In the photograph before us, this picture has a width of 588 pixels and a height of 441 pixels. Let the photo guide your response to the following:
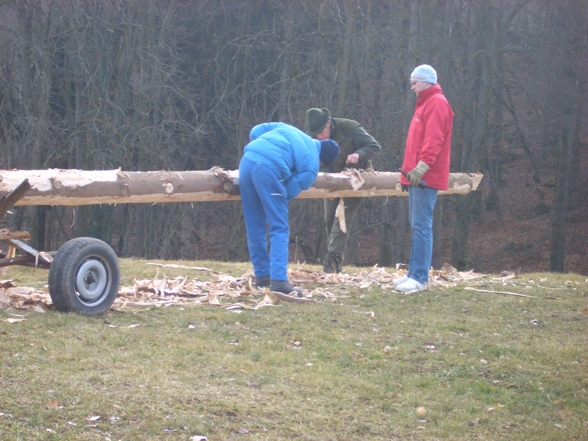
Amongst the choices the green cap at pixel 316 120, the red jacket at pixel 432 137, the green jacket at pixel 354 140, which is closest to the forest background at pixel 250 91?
the green jacket at pixel 354 140

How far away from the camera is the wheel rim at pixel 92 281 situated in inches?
240

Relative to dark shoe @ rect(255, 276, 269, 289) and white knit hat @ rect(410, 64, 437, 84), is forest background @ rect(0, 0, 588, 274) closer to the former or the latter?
dark shoe @ rect(255, 276, 269, 289)

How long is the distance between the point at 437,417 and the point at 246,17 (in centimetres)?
1913

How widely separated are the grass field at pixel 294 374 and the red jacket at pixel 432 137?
1509 mm

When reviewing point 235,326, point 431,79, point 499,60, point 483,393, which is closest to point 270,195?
point 235,326

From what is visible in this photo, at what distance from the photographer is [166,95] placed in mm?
21391

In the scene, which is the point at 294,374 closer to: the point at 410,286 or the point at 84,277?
the point at 84,277

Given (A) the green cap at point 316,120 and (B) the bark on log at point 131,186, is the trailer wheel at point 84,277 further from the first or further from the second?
(A) the green cap at point 316,120

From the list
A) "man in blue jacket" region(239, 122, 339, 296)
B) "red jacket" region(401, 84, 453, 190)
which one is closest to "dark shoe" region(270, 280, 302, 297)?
"man in blue jacket" region(239, 122, 339, 296)

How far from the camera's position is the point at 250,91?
22328 millimetres

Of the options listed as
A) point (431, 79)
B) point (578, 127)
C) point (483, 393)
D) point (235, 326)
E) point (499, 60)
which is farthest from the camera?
point (499, 60)

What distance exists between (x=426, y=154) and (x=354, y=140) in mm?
2521

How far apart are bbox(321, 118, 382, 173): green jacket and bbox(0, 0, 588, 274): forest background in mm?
9510

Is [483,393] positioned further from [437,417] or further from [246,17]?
[246,17]
